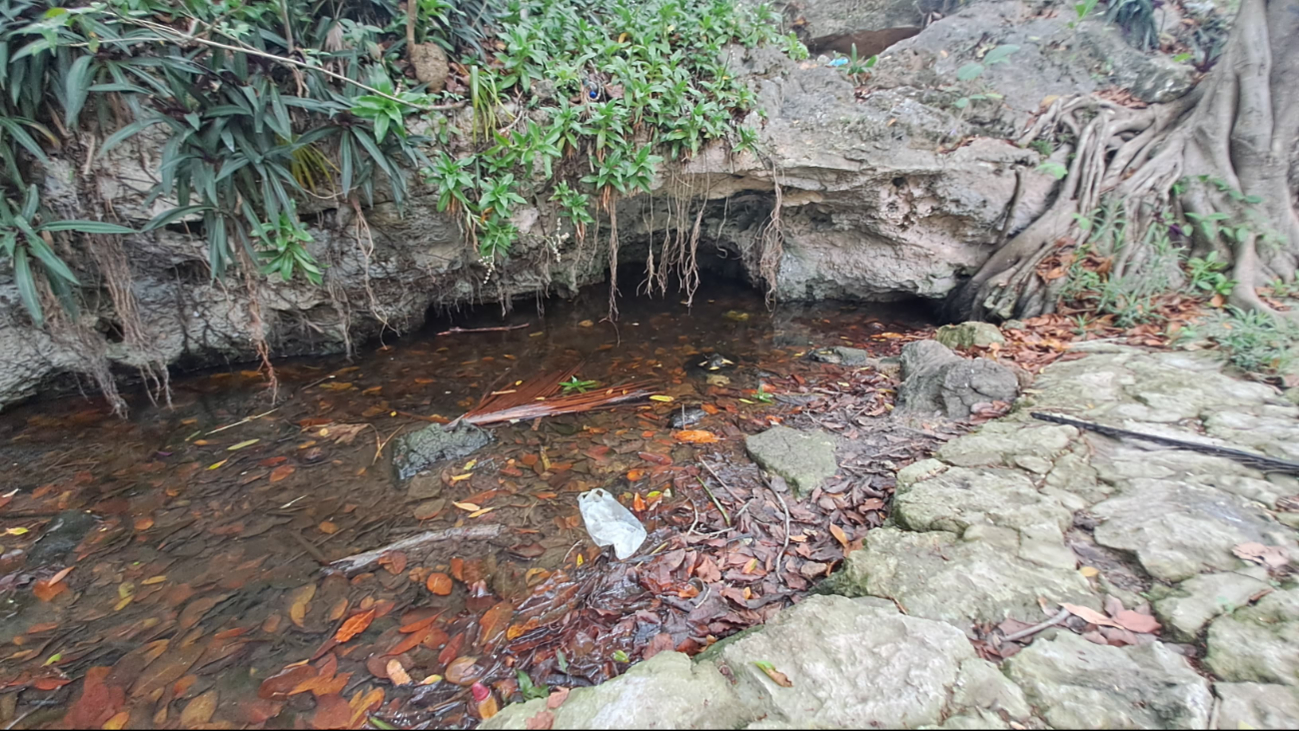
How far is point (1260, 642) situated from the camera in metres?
1.48

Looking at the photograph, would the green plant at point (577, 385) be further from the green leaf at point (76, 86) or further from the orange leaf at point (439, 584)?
the green leaf at point (76, 86)

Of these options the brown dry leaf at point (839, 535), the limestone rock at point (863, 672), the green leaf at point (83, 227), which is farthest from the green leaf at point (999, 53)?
the green leaf at point (83, 227)

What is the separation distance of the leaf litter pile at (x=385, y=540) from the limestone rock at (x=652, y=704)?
169 millimetres

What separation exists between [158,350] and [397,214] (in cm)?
199

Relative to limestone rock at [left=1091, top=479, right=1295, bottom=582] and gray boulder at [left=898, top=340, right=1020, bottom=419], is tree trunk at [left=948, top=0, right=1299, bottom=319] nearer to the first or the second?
gray boulder at [left=898, top=340, right=1020, bottom=419]

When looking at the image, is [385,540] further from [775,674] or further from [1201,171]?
[1201,171]

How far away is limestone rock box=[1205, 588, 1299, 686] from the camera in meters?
1.40

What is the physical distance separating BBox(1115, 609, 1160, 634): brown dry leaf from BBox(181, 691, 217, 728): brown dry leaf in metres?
3.01

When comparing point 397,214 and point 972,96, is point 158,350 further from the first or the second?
point 972,96

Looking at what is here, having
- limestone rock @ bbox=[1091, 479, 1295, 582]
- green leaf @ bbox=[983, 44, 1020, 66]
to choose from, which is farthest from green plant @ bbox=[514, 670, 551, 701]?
green leaf @ bbox=[983, 44, 1020, 66]

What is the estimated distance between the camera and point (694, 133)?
3.99m

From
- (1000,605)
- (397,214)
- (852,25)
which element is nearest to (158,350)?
(397,214)

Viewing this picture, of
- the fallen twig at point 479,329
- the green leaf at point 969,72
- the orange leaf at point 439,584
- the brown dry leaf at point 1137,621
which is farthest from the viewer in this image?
the fallen twig at point 479,329

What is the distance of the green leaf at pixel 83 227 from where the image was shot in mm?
2750
